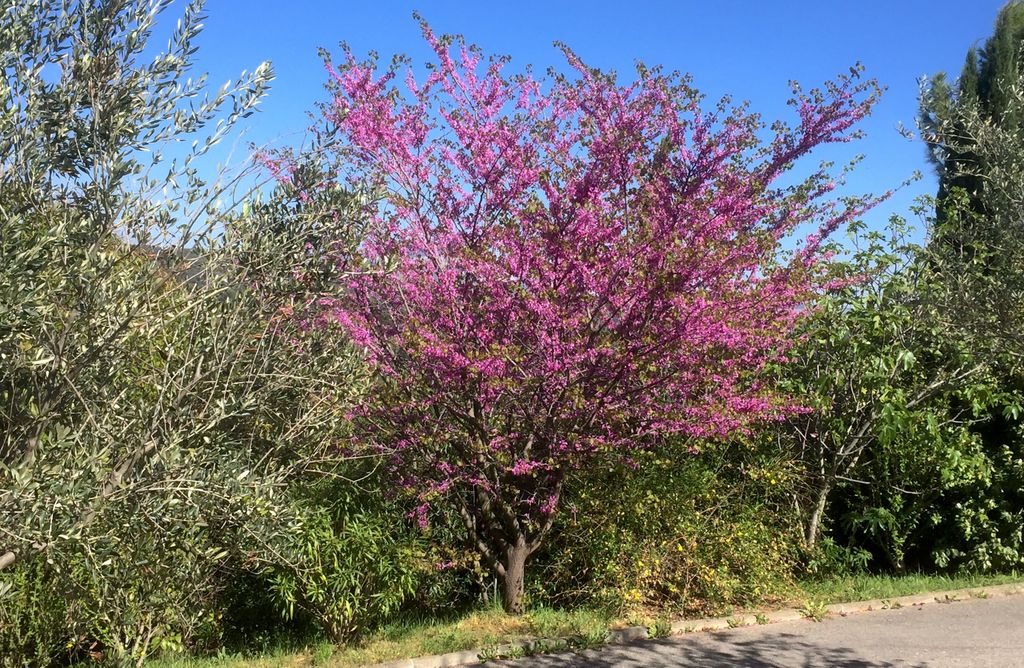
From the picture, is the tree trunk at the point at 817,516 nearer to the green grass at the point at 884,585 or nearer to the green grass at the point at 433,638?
the green grass at the point at 884,585

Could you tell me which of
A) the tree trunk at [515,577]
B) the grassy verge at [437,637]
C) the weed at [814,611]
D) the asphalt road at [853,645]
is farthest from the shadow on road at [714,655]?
the tree trunk at [515,577]

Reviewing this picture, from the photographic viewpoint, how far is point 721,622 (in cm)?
786

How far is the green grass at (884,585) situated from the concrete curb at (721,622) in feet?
0.52

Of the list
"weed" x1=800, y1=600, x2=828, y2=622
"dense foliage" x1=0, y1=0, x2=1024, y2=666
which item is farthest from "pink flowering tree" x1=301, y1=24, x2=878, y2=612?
"weed" x1=800, y1=600, x2=828, y2=622

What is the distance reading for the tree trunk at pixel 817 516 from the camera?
986 centimetres

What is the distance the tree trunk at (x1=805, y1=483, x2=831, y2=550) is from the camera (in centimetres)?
986

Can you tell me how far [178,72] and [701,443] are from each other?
6.02 meters

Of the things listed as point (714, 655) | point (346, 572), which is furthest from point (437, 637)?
point (714, 655)

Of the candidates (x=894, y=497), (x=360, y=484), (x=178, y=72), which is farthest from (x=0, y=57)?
(x=894, y=497)

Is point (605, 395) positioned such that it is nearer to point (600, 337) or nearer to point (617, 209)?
point (600, 337)

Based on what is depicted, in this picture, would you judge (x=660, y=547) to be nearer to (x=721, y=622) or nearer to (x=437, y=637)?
(x=721, y=622)

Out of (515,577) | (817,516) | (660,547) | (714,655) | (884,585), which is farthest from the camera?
(817,516)

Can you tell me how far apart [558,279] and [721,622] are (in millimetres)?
3781

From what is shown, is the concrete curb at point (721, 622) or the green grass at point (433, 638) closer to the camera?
the green grass at point (433, 638)
